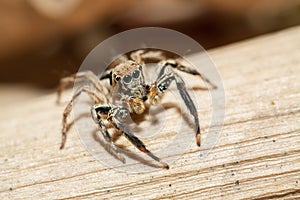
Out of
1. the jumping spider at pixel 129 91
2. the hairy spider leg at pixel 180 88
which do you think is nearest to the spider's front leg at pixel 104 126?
the jumping spider at pixel 129 91

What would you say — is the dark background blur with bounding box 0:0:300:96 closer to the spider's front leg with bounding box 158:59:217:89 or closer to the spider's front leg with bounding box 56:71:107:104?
the spider's front leg with bounding box 56:71:107:104

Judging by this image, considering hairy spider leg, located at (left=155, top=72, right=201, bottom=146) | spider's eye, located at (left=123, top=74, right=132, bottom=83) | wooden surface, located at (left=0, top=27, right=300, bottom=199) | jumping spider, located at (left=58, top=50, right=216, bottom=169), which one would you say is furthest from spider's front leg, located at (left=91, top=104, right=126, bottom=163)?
hairy spider leg, located at (left=155, top=72, right=201, bottom=146)

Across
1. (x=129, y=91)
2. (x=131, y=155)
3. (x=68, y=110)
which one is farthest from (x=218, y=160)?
(x=68, y=110)

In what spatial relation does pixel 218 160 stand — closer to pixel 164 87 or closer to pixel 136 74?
pixel 164 87

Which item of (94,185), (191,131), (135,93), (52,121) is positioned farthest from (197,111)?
(52,121)

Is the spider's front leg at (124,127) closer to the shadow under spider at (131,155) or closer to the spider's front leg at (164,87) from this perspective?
the shadow under spider at (131,155)
